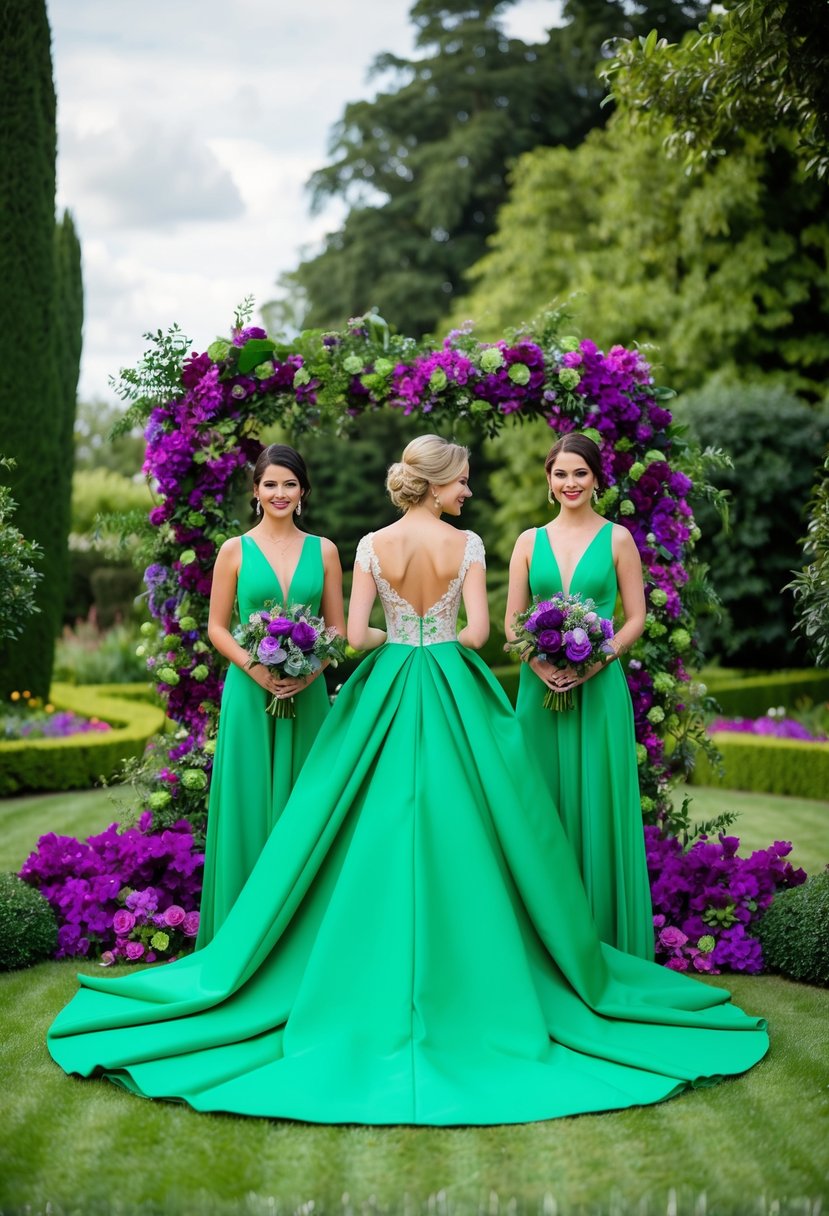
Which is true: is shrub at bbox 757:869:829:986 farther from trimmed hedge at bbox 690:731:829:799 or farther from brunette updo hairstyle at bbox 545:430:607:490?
trimmed hedge at bbox 690:731:829:799

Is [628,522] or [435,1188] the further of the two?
[628,522]

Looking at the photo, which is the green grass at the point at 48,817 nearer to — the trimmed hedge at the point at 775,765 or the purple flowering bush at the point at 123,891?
the purple flowering bush at the point at 123,891

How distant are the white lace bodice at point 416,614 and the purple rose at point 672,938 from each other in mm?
2051

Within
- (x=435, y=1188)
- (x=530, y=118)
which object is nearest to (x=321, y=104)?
(x=530, y=118)

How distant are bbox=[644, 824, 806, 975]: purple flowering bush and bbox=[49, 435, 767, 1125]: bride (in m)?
0.70

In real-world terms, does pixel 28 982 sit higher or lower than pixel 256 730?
lower

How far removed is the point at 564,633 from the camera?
5105mm

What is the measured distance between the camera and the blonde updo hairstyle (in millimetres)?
4898

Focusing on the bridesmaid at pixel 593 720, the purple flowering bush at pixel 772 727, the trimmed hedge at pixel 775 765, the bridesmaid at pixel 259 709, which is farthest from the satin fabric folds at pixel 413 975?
the purple flowering bush at pixel 772 727

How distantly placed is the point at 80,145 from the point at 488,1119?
23.1 metres

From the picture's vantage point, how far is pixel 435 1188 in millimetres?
3346

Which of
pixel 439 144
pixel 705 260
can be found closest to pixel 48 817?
pixel 705 260

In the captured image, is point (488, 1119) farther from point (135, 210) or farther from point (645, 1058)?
point (135, 210)

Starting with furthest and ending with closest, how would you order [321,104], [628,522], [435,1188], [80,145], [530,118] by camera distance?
[321,104]
[530,118]
[80,145]
[628,522]
[435,1188]
